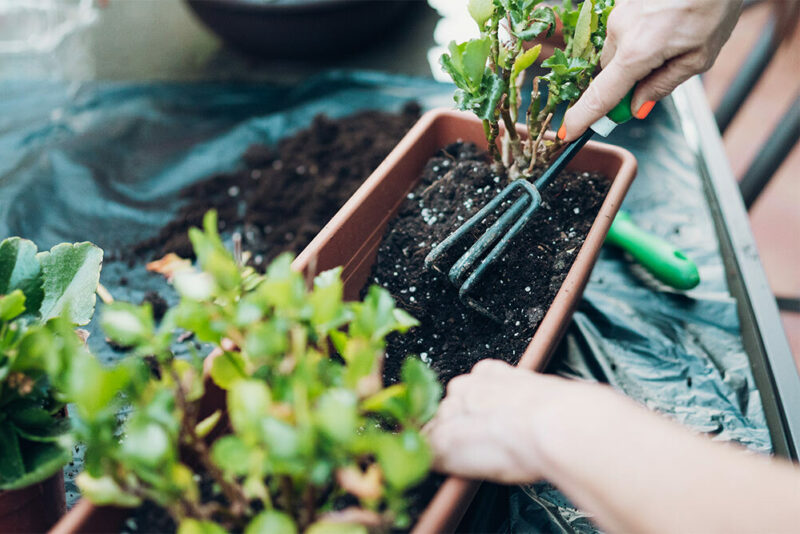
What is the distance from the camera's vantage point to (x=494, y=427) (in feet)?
1.67

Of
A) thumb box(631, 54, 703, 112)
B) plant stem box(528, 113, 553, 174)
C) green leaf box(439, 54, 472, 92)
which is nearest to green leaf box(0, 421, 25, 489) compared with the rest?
green leaf box(439, 54, 472, 92)

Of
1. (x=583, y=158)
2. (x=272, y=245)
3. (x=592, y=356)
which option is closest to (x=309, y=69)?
(x=272, y=245)

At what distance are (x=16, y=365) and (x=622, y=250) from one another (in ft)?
3.35

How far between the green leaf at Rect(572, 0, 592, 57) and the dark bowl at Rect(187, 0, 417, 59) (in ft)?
4.24

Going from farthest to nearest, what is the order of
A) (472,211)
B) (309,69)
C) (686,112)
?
(309,69) → (686,112) → (472,211)

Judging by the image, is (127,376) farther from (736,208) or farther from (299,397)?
(736,208)

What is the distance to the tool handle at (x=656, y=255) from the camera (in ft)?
3.32

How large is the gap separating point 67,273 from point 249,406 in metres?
0.40

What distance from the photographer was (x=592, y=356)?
977mm

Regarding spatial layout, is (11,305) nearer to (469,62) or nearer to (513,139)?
(469,62)

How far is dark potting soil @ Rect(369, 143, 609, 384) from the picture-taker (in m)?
0.80

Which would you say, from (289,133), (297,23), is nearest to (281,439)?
(289,133)

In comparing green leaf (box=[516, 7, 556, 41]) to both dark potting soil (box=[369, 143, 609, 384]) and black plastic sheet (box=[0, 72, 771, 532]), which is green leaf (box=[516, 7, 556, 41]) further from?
black plastic sheet (box=[0, 72, 771, 532])

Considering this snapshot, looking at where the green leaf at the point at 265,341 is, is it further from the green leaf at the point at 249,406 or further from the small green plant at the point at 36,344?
the small green plant at the point at 36,344
